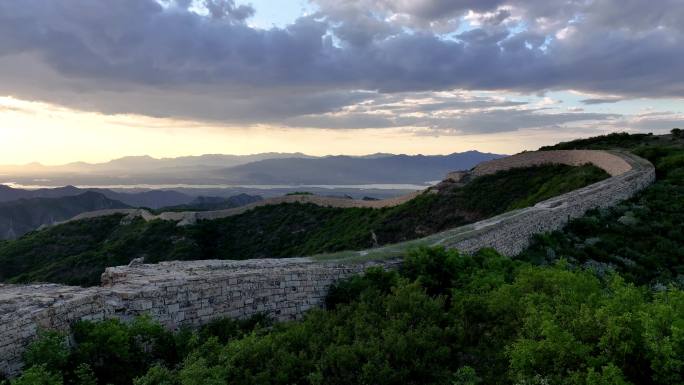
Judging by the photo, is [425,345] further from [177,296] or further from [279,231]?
[279,231]

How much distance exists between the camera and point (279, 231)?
2147 inches

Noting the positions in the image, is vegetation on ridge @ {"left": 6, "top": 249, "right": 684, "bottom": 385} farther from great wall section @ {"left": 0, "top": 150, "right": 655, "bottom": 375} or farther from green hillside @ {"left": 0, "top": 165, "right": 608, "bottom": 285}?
green hillside @ {"left": 0, "top": 165, "right": 608, "bottom": 285}

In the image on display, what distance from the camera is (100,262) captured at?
51.6 meters

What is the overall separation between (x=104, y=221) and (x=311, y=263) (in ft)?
241

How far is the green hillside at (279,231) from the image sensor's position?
39.2 metres

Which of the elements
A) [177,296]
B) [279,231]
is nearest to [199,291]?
[177,296]

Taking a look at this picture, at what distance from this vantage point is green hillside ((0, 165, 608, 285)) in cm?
3922

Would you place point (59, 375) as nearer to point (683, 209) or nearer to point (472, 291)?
point (472, 291)

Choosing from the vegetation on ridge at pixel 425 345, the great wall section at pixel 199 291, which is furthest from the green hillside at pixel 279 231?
the vegetation on ridge at pixel 425 345

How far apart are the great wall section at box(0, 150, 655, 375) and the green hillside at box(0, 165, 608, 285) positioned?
2109 cm

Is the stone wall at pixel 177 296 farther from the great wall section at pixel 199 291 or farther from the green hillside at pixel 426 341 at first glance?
the green hillside at pixel 426 341

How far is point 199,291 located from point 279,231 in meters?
44.2

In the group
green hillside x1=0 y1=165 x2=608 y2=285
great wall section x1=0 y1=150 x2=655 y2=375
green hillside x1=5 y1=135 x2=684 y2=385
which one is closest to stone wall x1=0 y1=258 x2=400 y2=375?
great wall section x1=0 y1=150 x2=655 y2=375

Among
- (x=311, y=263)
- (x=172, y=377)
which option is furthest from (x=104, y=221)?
(x=172, y=377)
